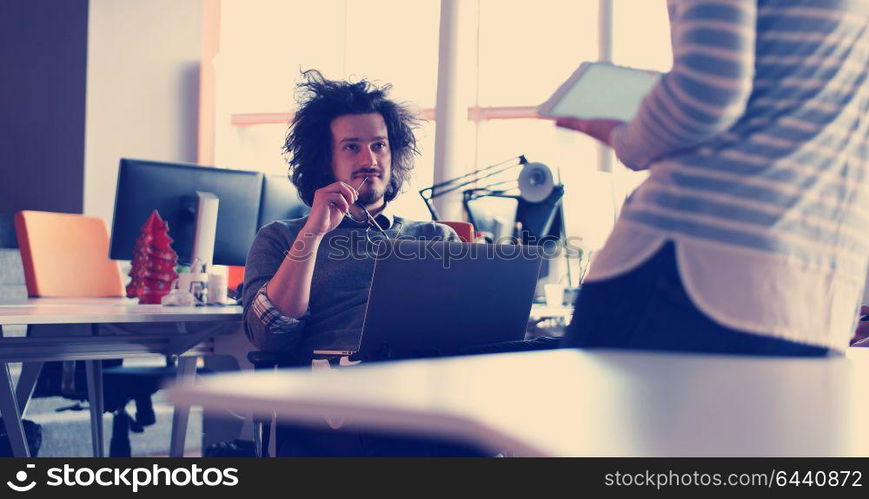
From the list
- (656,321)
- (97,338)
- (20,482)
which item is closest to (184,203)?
(97,338)

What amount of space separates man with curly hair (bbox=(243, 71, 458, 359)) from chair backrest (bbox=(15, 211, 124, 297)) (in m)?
1.26

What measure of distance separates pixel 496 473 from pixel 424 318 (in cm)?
103

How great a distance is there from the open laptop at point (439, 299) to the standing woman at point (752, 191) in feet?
2.34

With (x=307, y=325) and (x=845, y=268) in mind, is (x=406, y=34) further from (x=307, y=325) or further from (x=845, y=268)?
(x=845, y=268)

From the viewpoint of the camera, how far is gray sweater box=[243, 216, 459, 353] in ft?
6.81

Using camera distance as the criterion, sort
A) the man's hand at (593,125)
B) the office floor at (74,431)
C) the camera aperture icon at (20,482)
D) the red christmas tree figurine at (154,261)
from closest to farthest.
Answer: the camera aperture icon at (20,482) → the man's hand at (593,125) → the red christmas tree figurine at (154,261) → the office floor at (74,431)

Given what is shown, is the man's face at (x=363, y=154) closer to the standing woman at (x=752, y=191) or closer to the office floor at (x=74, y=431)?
the standing woman at (x=752, y=191)

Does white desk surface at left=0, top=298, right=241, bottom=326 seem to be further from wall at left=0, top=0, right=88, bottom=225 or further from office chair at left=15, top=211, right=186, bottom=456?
wall at left=0, top=0, right=88, bottom=225

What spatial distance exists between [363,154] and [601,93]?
1453 mm

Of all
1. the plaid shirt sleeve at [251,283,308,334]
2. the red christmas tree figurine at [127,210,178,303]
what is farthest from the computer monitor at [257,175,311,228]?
the plaid shirt sleeve at [251,283,308,334]

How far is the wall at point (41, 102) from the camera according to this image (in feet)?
18.4

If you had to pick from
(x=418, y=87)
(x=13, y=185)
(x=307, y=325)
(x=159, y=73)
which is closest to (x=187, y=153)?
(x=159, y=73)

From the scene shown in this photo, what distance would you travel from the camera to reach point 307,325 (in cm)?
218

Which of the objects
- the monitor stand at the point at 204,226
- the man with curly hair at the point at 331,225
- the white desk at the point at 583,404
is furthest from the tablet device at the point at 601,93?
the monitor stand at the point at 204,226
